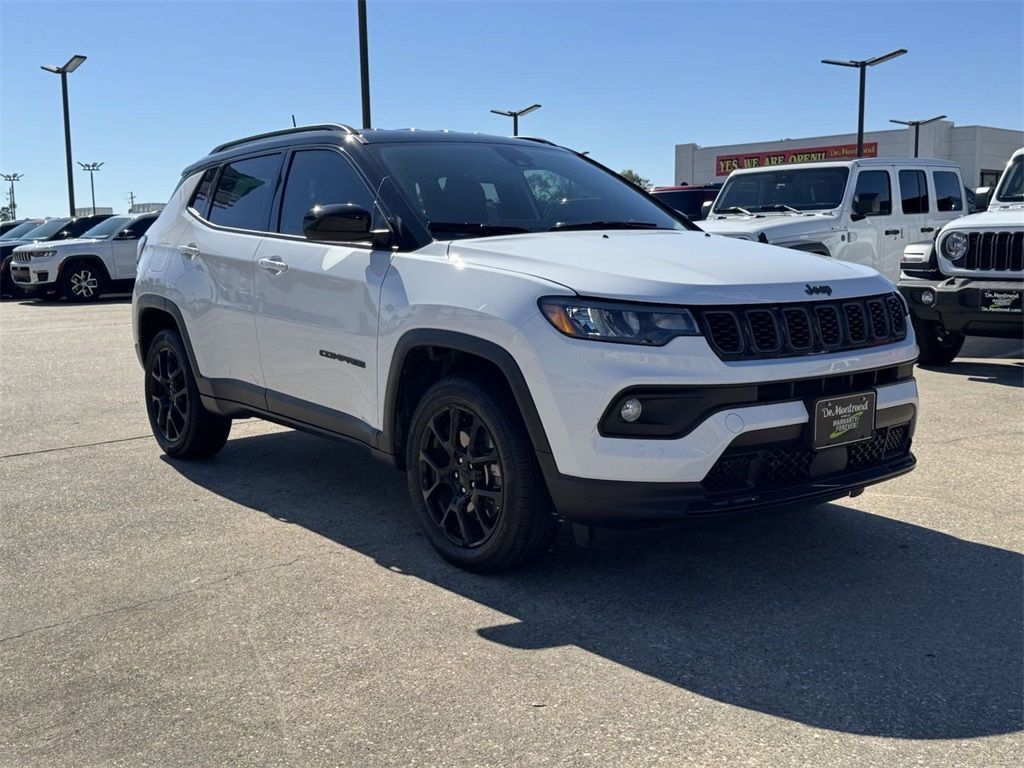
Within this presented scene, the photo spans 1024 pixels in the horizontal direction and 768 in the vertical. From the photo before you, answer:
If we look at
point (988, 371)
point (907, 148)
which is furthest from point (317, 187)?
point (907, 148)

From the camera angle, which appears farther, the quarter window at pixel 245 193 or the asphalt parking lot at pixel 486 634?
the quarter window at pixel 245 193

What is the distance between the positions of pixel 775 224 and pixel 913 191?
2.24 meters

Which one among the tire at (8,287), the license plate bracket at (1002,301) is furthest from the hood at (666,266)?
the tire at (8,287)

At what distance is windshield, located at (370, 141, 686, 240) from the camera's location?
15.2 ft

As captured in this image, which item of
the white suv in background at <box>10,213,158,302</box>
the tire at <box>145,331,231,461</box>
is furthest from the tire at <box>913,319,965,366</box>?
the white suv in background at <box>10,213,158,302</box>

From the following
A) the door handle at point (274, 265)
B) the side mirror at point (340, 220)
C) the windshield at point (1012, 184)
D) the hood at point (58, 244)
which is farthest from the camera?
the hood at point (58, 244)

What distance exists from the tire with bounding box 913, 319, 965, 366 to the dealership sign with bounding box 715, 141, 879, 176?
46076mm

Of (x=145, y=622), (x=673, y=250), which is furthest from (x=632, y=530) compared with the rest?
(x=145, y=622)

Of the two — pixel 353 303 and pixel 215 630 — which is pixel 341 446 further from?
pixel 215 630

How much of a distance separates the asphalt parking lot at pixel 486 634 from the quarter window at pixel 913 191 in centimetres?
695

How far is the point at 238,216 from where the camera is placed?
5.72m

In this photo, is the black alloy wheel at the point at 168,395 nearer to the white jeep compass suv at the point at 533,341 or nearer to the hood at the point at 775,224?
the white jeep compass suv at the point at 533,341

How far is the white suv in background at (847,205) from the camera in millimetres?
11258

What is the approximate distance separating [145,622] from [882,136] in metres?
59.1
